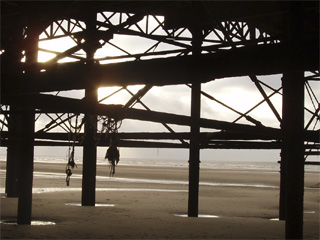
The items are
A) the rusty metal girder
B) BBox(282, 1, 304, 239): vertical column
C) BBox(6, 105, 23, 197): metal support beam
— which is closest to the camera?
the rusty metal girder

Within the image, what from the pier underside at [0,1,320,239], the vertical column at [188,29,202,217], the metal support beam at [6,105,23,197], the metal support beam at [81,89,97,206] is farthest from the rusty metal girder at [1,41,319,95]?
the metal support beam at [6,105,23,197]

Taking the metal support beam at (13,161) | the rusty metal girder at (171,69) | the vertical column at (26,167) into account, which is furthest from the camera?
the metal support beam at (13,161)

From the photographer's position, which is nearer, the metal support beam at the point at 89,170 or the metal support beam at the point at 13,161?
the metal support beam at the point at 89,170

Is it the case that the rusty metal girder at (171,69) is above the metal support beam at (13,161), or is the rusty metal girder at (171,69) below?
above

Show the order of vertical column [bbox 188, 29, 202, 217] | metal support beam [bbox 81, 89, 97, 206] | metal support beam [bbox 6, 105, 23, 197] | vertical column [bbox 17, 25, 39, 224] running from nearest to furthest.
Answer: vertical column [bbox 17, 25, 39, 224] < vertical column [bbox 188, 29, 202, 217] < metal support beam [bbox 81, 89, 97, 206] < metal support beam [bbox 6, 105, 23, 197]

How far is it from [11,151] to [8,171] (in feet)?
2.30

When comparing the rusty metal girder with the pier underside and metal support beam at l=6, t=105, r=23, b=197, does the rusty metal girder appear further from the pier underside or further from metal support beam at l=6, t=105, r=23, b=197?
metal support beam at l=6, t=105, r=23, b=197

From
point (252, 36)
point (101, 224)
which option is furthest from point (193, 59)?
point (252, 36)

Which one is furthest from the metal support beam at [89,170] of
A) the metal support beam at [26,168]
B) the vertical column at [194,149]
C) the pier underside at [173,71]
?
the metal support beam at [26,168]

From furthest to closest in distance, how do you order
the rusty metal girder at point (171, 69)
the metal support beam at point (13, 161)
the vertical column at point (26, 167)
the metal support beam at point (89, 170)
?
the metal support beam at point (13, 161) < the metal support beam at point (89, 170) < the vertical column at point (26, 167) < the rusty metal girder at point (171, 69)

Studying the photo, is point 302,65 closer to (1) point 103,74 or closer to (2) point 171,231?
(1) point 103,74

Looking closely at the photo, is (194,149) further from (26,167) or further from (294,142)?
(294,142)

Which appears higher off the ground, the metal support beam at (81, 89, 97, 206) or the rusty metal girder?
the rusty metal girder

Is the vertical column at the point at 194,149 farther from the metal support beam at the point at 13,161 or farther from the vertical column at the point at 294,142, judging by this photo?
the metal support beam at the point at 13,161
